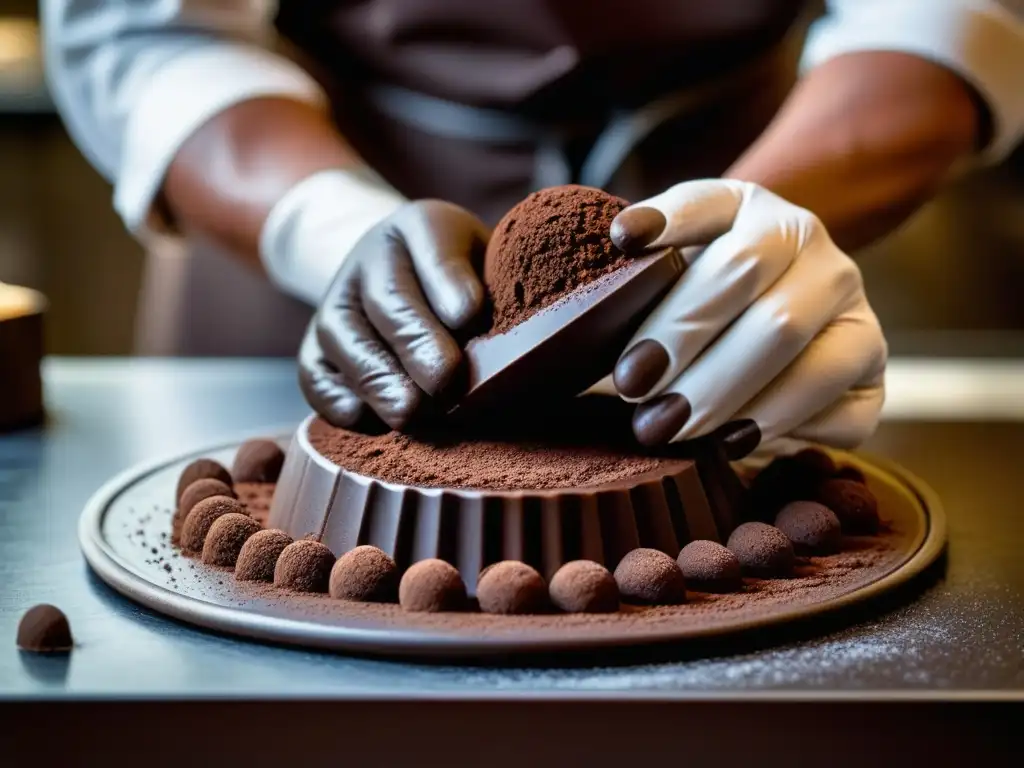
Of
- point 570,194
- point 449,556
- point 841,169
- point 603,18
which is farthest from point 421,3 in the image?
point 449,556

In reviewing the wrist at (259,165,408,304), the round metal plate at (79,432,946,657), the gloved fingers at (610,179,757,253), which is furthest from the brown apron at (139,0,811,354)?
the round metal plate at (79,432,946,657)

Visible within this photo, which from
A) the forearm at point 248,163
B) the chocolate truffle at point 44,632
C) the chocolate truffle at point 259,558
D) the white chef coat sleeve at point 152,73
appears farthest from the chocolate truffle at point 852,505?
the white chef coat sleeve at point 152,73

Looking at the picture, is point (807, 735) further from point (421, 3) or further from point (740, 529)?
point (421, 3)

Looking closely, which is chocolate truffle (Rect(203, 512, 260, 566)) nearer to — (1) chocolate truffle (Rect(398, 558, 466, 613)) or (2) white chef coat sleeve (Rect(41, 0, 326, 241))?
(1) chocolate truffle (Rect(398, 558, 466, 613))

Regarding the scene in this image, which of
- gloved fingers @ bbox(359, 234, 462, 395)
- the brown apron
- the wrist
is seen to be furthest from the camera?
the brown apron

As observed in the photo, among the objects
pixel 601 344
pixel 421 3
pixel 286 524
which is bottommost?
pixel 286 524

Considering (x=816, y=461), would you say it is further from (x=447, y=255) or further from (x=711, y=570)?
(x=447, y=255)
